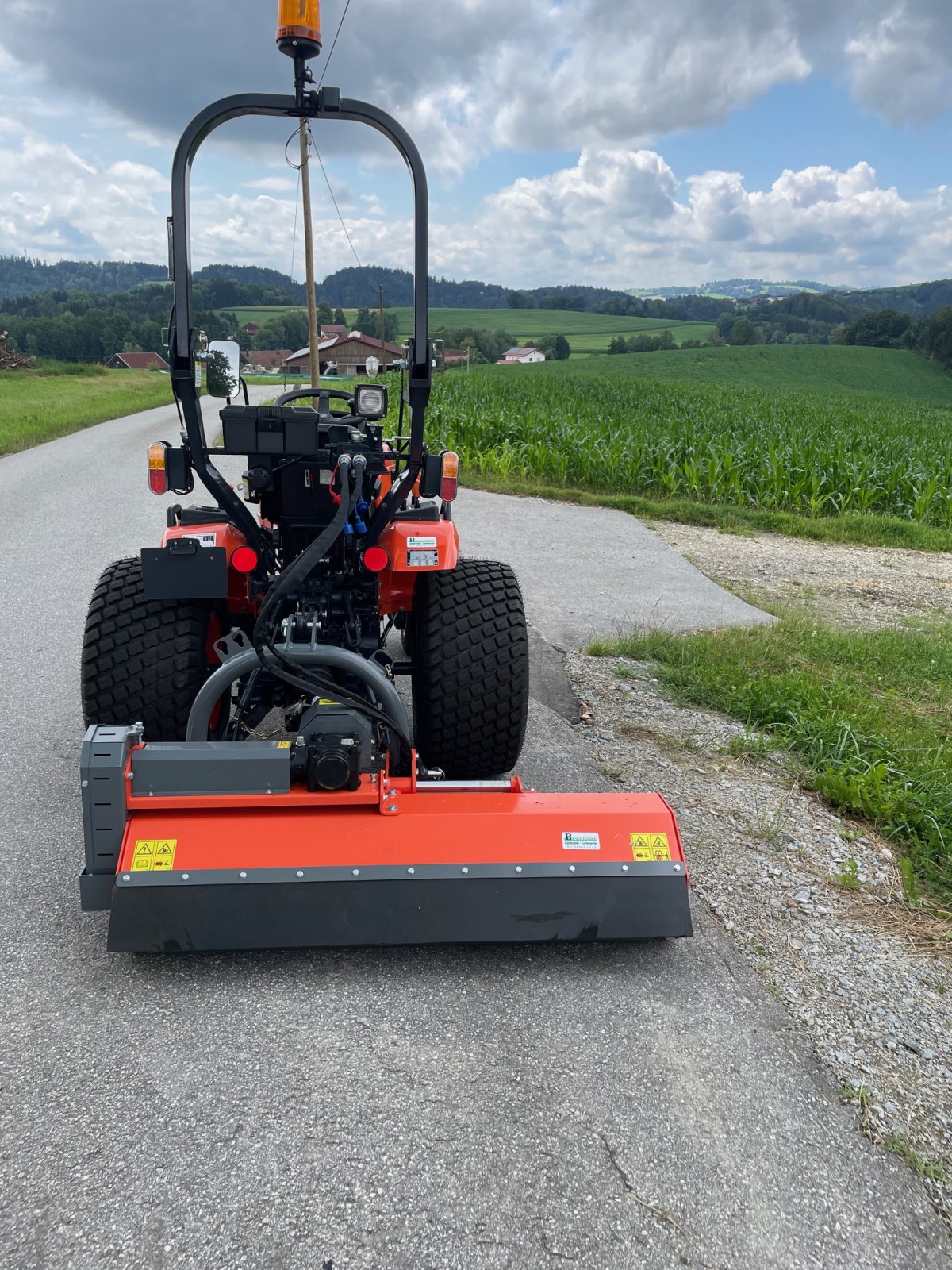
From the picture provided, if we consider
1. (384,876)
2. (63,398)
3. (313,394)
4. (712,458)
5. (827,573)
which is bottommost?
(827,573)

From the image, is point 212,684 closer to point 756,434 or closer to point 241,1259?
point 241,1259

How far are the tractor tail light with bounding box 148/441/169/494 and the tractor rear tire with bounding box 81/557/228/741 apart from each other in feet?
1.36

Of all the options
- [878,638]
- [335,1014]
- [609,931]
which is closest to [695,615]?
[878,638]

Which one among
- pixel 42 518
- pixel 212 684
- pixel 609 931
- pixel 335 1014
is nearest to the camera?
pixel 335 1014

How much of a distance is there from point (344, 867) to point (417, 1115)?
27.8 inches

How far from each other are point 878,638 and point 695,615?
→ 1198mm

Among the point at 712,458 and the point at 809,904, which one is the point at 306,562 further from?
the point at 712,458

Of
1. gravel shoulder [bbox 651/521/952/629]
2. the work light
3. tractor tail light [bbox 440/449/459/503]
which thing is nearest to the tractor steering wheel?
the work light

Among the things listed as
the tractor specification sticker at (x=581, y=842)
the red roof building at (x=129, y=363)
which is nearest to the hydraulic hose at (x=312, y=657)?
the tractor specification sticker at (x=581, y=842)

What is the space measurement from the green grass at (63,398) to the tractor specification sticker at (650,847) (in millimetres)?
9053

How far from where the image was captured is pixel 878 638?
5977 millimetres

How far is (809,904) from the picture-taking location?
3.03 meters

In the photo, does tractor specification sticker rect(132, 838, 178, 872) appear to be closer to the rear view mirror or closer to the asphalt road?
the asphalt road

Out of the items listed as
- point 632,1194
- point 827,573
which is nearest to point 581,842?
point 632,1194
